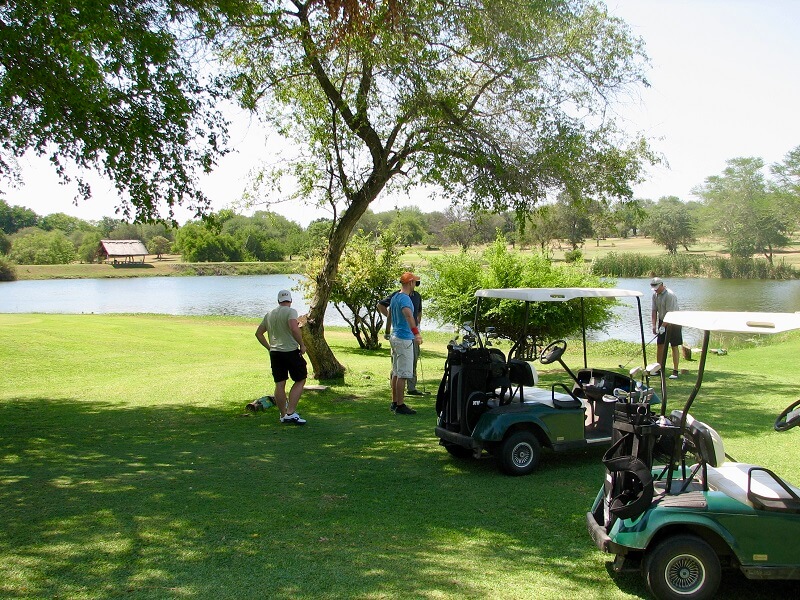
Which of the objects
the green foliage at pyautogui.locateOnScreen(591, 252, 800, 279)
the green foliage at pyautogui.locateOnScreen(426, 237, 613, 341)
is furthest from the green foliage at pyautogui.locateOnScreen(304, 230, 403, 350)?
the green foliage at pyautogui.locateOnScreen(591, 252, 800, 279)

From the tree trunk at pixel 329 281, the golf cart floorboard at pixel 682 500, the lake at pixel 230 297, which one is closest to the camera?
the golf cart floorboard at pixel 682 500

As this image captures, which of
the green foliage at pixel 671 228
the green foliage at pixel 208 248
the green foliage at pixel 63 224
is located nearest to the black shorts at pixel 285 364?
the green foliage at pixel 671 228

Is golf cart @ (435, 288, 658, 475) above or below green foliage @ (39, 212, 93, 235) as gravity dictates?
below

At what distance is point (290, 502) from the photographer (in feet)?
18.7

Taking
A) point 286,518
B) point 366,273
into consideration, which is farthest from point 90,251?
point 286,518

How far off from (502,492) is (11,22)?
7.05 m

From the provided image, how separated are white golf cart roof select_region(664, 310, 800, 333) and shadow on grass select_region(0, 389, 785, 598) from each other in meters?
1.56

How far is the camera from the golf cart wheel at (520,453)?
6426 mm

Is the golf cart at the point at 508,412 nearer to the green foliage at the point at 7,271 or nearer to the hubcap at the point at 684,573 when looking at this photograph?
the hubcap at the point at 684,573

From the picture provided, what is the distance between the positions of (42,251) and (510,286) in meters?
81.7

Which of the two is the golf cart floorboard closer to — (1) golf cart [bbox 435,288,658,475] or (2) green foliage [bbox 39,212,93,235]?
(1) golf cart [bbox 435,288,658,475]

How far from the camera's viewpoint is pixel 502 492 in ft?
19.8

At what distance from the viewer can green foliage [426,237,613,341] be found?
54.3 ft

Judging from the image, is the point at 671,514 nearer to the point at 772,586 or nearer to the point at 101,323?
the point at 772,586
